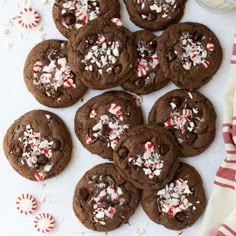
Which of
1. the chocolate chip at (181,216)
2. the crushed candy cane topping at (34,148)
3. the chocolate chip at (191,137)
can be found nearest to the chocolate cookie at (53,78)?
the crushed candy cane topping at (34,148)

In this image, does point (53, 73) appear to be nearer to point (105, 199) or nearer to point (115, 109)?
point (115, 109)

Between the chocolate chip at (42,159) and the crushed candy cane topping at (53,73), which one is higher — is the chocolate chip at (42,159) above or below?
below

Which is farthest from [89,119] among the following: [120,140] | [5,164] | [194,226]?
[194,226]

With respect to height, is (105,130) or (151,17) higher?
(151,17)

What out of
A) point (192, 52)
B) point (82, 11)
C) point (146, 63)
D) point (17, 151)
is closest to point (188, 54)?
point (192, 52)

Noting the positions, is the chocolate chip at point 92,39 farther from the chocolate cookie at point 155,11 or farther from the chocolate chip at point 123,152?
the chocolate chip at point 123,152

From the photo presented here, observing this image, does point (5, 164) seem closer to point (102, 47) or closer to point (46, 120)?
point (46, 120)

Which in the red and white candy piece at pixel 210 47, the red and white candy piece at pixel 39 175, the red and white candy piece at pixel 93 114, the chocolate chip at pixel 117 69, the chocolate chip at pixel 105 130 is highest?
the red and white candy piece at pixel 210 47
